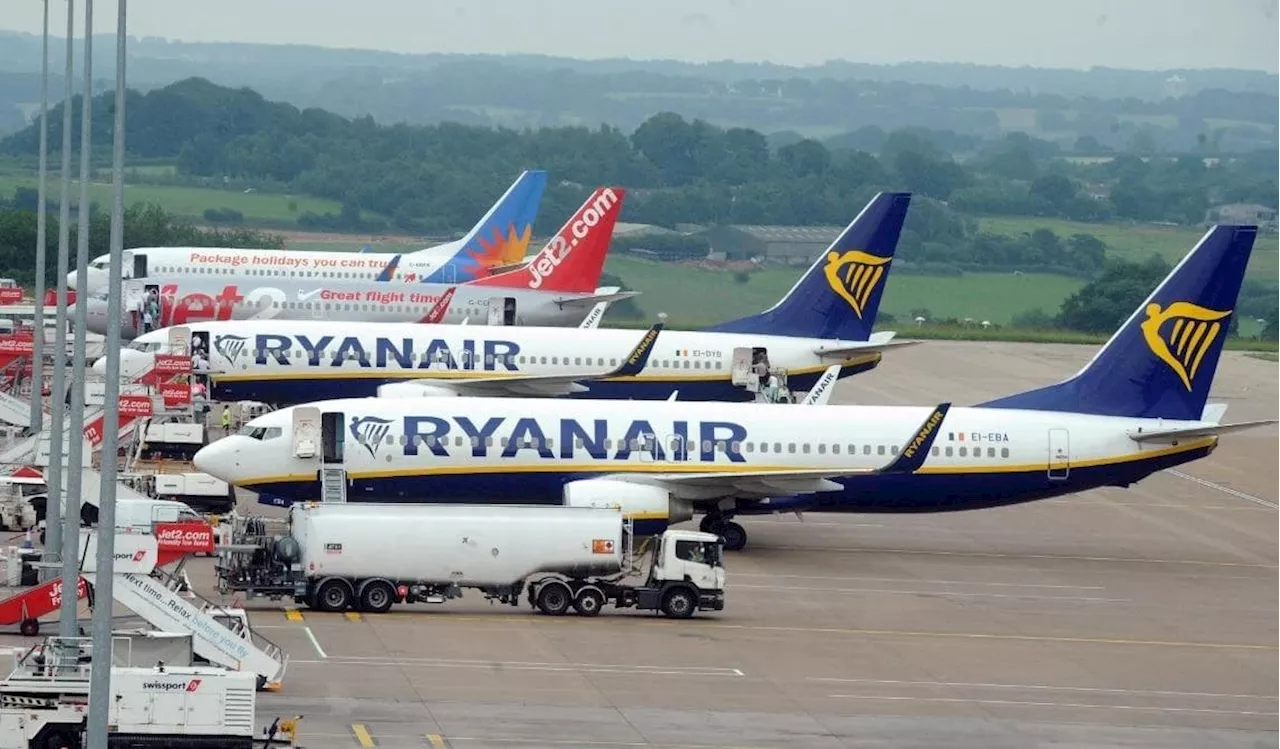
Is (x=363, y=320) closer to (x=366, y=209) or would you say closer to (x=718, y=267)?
(x=718, y=267)

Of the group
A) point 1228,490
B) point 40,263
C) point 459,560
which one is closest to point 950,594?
point 459,560

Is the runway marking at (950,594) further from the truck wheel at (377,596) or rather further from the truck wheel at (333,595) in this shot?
the truck wheel at (333,595)

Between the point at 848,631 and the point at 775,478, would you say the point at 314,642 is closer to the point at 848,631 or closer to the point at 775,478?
the point at 848,631

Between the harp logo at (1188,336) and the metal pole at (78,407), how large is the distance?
110ft

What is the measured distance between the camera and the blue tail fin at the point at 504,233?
11706cm

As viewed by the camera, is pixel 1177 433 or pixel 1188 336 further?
pixel 1188 336

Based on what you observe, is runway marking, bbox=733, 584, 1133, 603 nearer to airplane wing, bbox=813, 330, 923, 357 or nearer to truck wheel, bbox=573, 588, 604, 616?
truck wheel, bbox=573, 588, 604, 616

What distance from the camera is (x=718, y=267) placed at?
482 feet

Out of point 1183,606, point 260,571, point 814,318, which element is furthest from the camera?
point 814,318

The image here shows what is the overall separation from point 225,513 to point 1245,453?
40.9m

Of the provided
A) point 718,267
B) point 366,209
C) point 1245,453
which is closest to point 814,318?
point 1245,453

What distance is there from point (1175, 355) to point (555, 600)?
2038 centimetres

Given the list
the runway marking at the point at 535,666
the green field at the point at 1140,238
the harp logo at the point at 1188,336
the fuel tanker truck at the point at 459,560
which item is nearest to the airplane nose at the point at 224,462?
the fuel tanker truck at the point at 459,560

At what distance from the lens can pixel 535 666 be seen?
44.3 m
